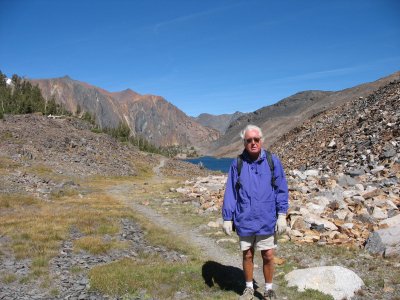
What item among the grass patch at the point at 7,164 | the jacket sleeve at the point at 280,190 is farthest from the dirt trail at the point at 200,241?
the grass patch at the point at 7,164

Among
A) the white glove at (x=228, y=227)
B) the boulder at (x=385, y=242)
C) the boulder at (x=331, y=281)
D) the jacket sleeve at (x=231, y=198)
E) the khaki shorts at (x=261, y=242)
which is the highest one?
the jacket sleeve at (x=231, y=198)

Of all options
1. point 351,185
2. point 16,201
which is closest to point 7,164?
point 16,201

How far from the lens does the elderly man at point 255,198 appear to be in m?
8.39

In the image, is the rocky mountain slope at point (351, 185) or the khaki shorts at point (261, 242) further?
the rocky mountain slope at point (351, 185)

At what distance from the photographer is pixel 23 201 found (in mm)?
27969

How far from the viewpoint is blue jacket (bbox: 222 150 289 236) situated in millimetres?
8398

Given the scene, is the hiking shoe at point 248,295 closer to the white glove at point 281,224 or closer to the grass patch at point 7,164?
the white glove at point 281,224

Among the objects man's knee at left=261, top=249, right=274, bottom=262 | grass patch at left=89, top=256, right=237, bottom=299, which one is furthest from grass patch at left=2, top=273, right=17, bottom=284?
man's knee at left=261, top=249, right=274, bottom=262

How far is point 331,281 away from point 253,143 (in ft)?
14.9

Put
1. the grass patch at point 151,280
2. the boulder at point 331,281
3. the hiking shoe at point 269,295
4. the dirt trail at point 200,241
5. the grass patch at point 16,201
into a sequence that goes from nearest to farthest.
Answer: the hiking shoe at point 269,295 → the boulder at point 331,281 → the grass patch at point 151,280 → the dirt trail at point 200,241 → the grass patch at point 16,201

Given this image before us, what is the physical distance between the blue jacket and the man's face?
0.62 feet

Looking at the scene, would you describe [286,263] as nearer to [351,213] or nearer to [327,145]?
[351,213]

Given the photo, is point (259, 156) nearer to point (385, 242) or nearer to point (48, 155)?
point (385, 242)

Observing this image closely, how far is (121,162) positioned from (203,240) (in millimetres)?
55846
